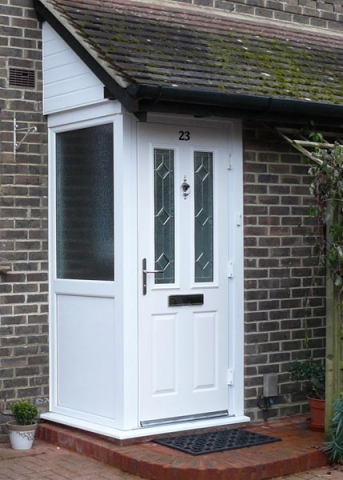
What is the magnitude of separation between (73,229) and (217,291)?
132 centimetres

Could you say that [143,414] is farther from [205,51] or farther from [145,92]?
[205,51]

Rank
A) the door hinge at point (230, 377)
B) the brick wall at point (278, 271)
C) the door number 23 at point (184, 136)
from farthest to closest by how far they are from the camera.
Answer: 1. the brick wall at point (278, 271)
2. the door hinge at point (230, 377)
3. the door number 23 at point (184, 136)

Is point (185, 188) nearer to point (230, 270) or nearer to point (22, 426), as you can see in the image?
point (230, 270)

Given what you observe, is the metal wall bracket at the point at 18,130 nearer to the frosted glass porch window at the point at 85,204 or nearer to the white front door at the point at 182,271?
the frosted glass porch window at the point at 85,204

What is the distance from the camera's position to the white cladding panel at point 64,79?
24.0 ft

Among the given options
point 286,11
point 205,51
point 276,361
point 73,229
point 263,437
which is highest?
point 286,11

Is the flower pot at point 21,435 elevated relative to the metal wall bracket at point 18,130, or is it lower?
lower

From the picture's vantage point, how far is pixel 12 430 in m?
7.28

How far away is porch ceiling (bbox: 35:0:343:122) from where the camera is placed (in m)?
6.94

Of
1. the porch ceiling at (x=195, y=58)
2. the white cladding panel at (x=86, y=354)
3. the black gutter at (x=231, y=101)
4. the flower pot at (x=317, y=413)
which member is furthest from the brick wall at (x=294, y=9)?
the flower pot at (x=317, y=413)

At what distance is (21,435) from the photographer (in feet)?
23.9

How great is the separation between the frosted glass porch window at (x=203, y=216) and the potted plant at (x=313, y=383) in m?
1.11

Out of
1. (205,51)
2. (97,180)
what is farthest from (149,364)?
(205,51)

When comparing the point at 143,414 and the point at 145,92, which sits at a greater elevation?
the point at 145,92
